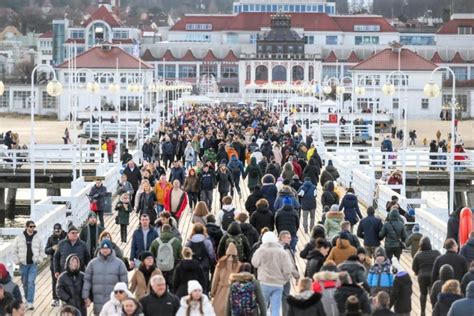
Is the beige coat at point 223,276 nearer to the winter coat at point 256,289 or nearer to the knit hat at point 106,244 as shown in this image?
the winter coat at point 256,289

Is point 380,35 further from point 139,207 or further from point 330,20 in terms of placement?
point 139,207

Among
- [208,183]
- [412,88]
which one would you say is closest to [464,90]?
[412,88]

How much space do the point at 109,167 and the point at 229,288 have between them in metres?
21.7

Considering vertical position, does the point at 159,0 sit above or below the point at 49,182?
above

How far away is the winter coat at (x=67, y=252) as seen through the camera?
14297 mm

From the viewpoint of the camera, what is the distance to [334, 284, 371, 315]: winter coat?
11.3 m

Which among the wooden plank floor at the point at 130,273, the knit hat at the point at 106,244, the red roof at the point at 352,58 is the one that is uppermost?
the red roof at the point at 352,58

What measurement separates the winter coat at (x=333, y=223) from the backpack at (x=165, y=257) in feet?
9.01

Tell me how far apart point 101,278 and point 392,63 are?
83.4 m

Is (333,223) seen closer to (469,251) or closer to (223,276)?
(469,251)

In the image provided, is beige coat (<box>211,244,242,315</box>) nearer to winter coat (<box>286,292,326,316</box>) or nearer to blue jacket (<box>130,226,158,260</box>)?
winter coat (<box>286,292,326,316</box>)

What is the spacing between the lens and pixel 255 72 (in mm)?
124875

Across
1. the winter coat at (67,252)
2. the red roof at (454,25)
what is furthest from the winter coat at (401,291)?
the red roof at (454,25)

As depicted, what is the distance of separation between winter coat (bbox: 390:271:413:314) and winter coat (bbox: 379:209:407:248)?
374 cm
